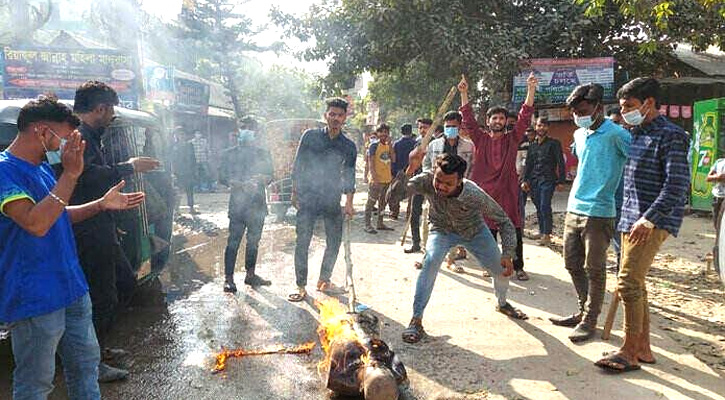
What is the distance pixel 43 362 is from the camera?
2361mm

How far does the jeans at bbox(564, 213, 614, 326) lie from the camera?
4.07 metres

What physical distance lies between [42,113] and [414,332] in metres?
3.03

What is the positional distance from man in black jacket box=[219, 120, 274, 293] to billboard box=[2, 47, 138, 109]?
Result: 11.6 meters

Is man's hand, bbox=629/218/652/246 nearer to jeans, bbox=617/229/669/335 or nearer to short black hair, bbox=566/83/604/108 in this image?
jeans, bbox=617/229/669/335

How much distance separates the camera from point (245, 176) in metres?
5.75

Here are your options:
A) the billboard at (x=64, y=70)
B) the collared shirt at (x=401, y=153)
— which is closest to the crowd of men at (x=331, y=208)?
the collared shirt at (x=401, y=153)

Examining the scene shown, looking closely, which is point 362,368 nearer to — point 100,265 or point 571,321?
point 100,265

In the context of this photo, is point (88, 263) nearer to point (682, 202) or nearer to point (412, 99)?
point (682, 202)

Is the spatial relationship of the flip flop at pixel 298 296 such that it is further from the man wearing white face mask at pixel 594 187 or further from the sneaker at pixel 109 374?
the man wearing white face mask at pixel 594 187

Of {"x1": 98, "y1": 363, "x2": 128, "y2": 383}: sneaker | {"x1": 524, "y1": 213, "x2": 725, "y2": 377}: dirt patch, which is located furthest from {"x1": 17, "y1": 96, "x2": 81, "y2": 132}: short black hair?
{"x1": 524, "y1": 213, "x2": 725, "y2": 377}: dirt patch

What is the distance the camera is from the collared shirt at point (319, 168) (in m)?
5.36

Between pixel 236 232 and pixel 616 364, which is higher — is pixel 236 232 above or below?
above

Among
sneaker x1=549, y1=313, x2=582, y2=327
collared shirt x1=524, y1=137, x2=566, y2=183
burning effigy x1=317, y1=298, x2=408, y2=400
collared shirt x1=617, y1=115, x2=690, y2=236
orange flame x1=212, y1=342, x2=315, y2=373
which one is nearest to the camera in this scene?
burning effigy x1=317, y1=298, x2=408, y2=400

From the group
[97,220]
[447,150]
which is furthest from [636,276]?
[97,220]
